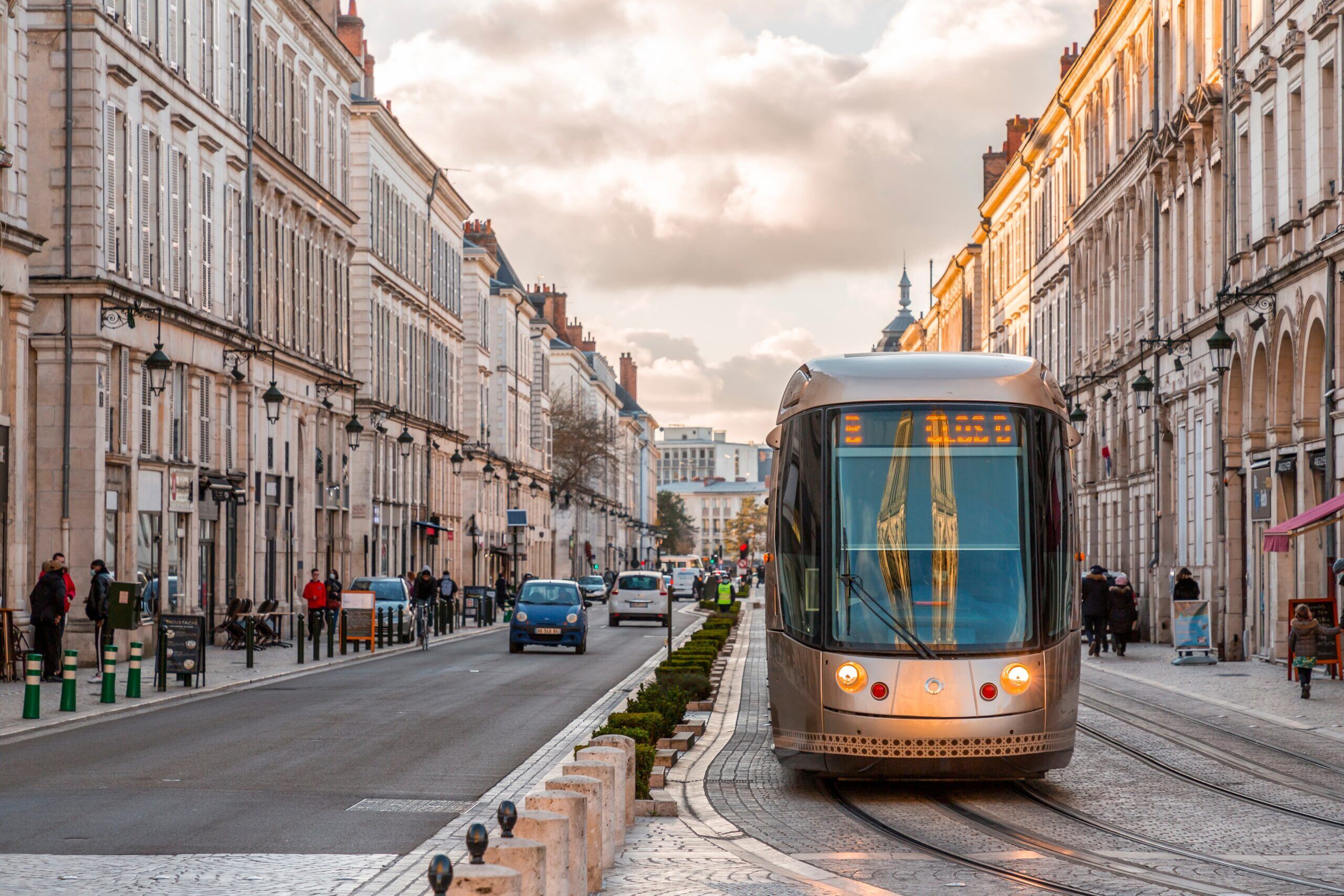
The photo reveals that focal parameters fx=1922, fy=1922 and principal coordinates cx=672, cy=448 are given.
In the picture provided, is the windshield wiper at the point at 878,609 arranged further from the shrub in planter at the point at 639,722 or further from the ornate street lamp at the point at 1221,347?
the ornate street lamp at the point at 1221,347

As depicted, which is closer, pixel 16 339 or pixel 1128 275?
pixel 16 339

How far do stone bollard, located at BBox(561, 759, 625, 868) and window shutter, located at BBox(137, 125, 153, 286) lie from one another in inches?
1073

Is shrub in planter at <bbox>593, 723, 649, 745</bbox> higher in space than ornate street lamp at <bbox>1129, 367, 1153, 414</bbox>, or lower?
lower

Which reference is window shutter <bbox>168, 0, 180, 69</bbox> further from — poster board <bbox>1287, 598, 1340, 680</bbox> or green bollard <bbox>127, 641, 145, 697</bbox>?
poster board <bbox>1287, 598, 1340, 680</bbox>

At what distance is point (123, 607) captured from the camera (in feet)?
84.9

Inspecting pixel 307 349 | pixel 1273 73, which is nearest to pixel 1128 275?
pixel 1273 73

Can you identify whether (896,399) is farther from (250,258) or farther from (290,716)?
(250,258)

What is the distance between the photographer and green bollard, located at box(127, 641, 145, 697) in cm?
2441

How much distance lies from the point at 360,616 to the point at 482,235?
193 feet

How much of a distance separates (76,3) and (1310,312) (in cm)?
2174

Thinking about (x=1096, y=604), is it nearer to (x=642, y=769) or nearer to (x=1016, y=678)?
(x=1016, y=678)

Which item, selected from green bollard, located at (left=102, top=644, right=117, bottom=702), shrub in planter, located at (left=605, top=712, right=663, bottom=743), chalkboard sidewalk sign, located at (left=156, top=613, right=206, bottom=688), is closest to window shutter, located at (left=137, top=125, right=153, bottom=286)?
chalkboard sidewalk sign, located at (left=156, top=613, right=206, bottom=688)

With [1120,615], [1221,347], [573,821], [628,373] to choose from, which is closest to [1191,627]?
[1120,615]

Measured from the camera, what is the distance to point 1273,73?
115 feet
